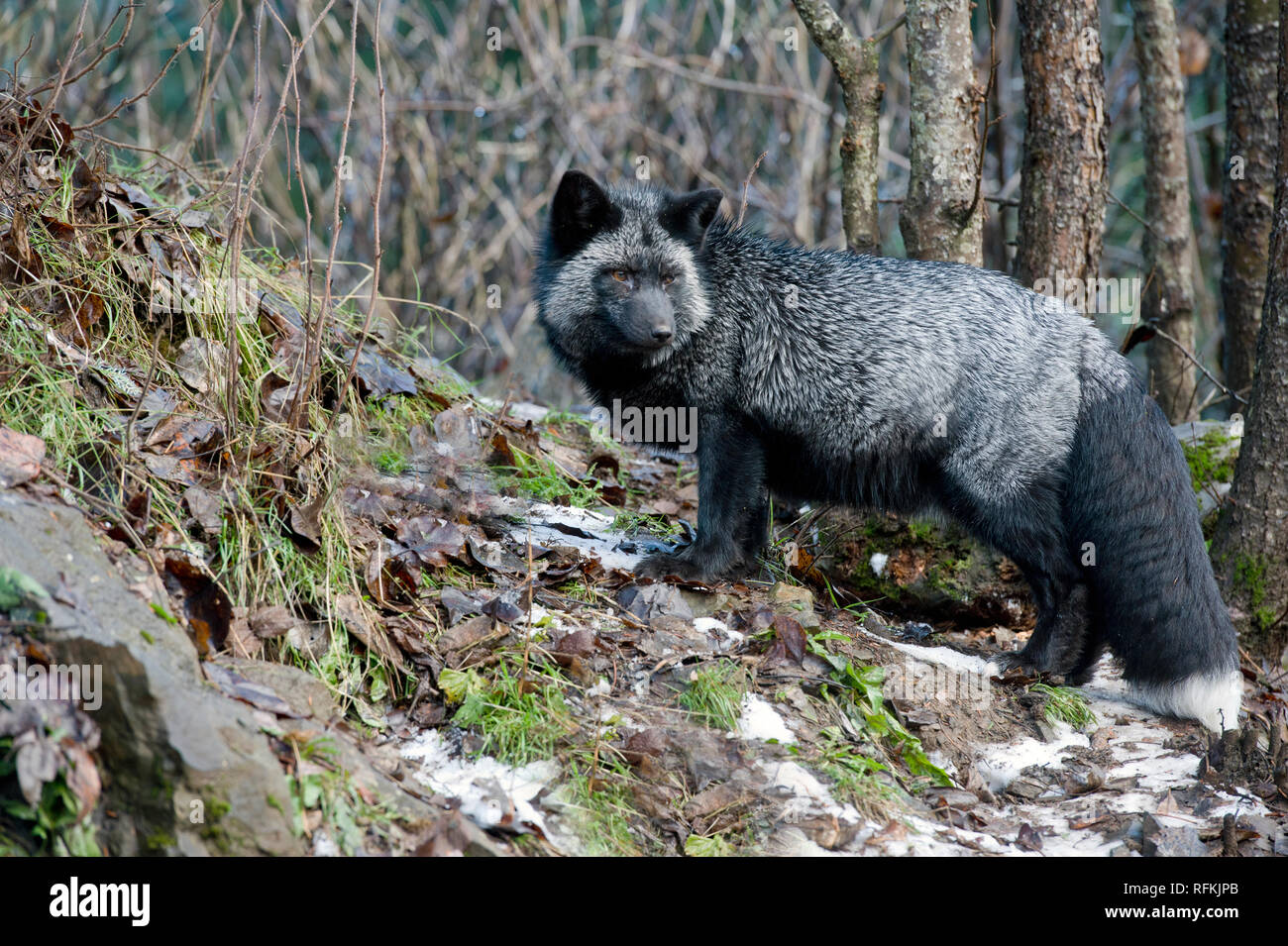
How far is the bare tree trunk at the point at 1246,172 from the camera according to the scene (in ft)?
23.2

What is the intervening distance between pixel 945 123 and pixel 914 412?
6.79 feet

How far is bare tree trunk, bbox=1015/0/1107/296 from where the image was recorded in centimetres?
621

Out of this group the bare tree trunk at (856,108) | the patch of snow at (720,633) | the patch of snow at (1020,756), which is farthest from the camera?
the bare tree trunk at (856,108)

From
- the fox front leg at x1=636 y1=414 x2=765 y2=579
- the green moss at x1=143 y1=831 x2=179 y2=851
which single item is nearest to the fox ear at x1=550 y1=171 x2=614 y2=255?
the fox front leg at x1=636 y1=414 x2=765 y2=579

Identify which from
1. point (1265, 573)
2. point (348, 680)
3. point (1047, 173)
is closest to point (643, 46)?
point (1047, 173)

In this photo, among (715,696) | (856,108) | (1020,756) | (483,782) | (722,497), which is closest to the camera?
(483,782)

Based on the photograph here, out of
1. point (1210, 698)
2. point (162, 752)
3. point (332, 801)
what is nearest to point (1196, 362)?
point (1210, 698)

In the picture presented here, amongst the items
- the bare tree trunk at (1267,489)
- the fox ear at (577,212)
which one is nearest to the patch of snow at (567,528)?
the fox ear at (577,212)

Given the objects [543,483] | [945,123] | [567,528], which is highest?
[945,123]

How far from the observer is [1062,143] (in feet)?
20.7

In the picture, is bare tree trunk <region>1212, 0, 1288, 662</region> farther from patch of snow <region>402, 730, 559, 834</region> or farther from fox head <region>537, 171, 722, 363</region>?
patch of snow <region>402, 730, 559, 834</region>

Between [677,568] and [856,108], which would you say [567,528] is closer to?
[677,568]

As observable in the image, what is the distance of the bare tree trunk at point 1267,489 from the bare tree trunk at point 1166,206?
7.69ft

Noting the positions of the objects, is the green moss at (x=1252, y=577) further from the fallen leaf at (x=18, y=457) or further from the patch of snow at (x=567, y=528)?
the fallen leaf at (x=18, y=457)
